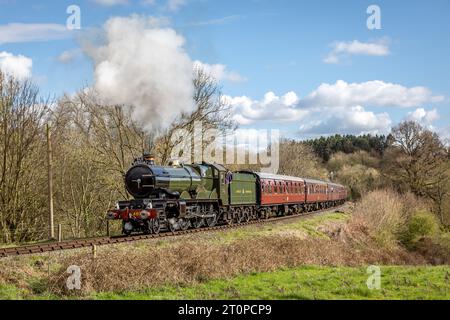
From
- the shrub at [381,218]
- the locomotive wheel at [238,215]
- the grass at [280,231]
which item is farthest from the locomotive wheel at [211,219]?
the shrub at [381,218]

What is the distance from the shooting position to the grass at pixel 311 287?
10711mm

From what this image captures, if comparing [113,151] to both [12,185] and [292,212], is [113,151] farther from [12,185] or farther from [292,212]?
[292,212]

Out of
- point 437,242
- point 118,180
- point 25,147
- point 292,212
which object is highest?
point 25,147

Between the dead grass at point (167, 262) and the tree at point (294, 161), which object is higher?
the tree at point (294, 161)

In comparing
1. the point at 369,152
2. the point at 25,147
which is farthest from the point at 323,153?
the point at 25,147

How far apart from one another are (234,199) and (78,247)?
1117 centimetres

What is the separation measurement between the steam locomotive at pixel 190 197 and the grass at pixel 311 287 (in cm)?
617

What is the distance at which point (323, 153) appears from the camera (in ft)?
398

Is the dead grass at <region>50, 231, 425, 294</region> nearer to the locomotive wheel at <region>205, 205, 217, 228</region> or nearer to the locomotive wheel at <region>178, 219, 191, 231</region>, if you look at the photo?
the locomotive wheel at <region>178, 219, 191, 231</region>

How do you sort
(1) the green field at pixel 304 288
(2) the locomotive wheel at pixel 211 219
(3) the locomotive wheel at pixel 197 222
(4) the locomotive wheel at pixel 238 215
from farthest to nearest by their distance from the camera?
(4) the locomotive wheel at pixel 238 215, (2) the locomotive wheel at pixel 211 219, (3) the locomotive wheel at pixel 197 222, (1) the green field at pixel 304 288

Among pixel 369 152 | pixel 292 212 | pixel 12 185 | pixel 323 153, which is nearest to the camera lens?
pixel 12 185

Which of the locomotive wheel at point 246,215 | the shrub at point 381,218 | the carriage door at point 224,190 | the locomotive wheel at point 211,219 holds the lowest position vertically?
the shrub at point 381,218

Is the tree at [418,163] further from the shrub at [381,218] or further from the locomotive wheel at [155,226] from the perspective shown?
the locomotive wheel at [155,226]

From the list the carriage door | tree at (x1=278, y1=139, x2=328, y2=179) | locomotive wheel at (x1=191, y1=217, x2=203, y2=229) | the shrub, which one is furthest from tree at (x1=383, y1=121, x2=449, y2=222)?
locomotive wheel at (x1=191, y1=217, x2=203, y2=229)
